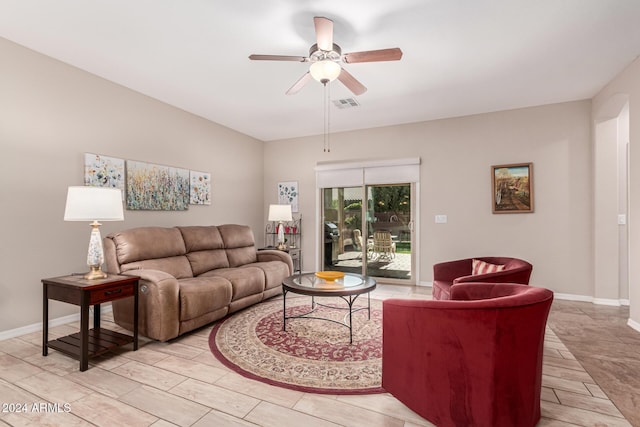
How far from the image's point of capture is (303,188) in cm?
609

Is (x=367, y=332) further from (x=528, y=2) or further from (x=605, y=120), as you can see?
(x=605, y=120)

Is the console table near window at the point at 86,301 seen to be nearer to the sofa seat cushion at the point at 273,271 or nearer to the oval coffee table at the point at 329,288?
the oval coffee table at the point at 329,288

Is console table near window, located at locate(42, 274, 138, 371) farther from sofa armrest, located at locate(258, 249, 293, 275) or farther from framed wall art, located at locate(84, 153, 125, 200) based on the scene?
sofa armrest, located at locate(258, 249, 293, 275)

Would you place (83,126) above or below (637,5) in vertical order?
below

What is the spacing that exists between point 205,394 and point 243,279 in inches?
65.8

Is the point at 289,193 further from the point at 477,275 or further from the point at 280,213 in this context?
the point at 477,275

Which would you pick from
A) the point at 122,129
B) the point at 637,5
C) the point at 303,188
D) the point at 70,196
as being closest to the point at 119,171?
the point at 122,129

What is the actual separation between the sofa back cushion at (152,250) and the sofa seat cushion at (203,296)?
Answer: 0.42 m

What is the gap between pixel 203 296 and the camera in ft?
9.98

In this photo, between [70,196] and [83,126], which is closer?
[70,196]

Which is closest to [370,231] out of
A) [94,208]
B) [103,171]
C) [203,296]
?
[203,296]

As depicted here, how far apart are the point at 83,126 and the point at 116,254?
1.53 metres

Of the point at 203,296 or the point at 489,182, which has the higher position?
the point at 489,182

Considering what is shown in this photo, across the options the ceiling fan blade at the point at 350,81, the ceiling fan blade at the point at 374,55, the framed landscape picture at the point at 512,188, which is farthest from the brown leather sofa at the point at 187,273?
the framed landscape picture at the point at 512,188
